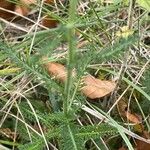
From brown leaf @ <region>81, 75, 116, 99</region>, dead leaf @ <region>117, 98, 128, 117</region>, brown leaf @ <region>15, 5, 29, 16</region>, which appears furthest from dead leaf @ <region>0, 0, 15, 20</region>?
dead leaf @ <region>117, 98, 128, 117</region>

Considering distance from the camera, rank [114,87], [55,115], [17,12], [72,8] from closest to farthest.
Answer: [72,8], [55,115], [114,87], [17,12]

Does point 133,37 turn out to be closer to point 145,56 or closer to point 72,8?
point 72,8

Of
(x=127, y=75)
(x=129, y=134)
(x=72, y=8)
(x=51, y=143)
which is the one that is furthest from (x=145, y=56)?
(x=72, y=8)

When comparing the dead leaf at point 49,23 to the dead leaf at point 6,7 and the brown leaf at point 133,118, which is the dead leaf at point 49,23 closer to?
the dead leaf at point 6,7

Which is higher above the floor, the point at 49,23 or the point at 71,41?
the point at 71,41

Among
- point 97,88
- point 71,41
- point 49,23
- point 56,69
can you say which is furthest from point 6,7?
point 71,41

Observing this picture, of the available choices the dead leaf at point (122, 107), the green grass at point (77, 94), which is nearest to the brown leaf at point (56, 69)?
the green grass at point (77, 94)

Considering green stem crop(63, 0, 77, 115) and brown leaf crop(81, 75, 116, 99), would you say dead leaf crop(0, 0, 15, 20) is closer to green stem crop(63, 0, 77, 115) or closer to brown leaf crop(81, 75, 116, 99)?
brown leaf crop(81, 75, 116, 99)

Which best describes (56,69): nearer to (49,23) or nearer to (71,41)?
(49,23)

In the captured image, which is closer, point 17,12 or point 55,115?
point 55,115
